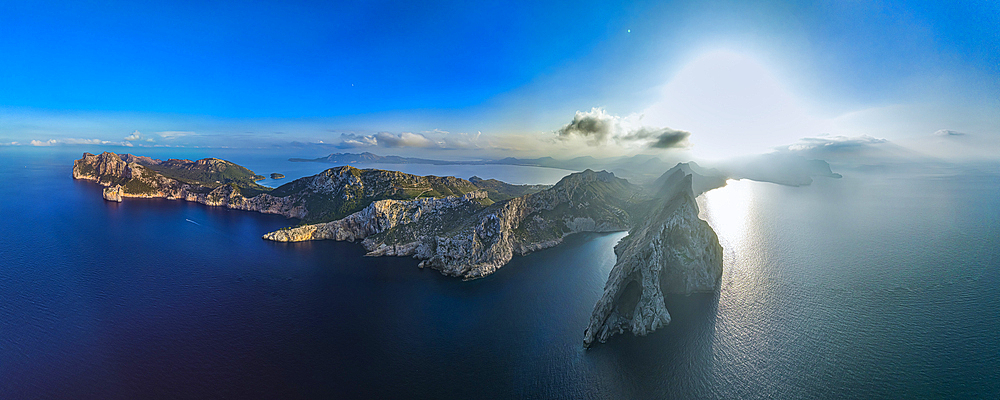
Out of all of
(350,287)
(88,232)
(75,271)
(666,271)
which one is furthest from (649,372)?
(88,232)

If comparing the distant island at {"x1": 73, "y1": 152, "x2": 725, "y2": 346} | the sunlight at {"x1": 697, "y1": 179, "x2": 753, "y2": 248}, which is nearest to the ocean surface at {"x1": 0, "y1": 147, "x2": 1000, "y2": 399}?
the distant island at {"x1": 73, "y1": 152, "x2": 725, "y2": 346}

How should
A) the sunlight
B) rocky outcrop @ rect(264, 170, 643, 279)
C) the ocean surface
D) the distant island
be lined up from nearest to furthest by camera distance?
the ocean surface, the distant island, rocky outcrop @ rect(264, 170, 643, 279), the sunlight

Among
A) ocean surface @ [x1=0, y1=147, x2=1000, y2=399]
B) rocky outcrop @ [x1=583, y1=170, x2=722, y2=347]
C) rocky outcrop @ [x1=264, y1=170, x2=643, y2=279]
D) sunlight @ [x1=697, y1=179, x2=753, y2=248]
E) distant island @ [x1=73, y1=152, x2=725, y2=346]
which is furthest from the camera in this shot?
sunlight @ [x1=697, y1=179, x2=753, y2=248]

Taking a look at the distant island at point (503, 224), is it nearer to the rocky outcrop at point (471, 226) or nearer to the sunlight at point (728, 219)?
the rocky outcrop at point (471, 226)

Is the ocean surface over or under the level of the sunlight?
under

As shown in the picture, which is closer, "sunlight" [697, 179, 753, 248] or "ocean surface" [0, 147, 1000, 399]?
"ocean surface" [0, 147, 1000, 399]

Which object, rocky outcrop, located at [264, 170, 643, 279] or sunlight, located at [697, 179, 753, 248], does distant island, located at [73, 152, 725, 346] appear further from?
sunlight, located at [697, 179, 753, 248]

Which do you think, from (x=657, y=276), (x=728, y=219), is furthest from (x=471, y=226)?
(x=728, y=219)

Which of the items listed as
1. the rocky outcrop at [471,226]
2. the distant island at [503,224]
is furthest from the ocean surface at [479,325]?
the rocky outcrop at [471,226]

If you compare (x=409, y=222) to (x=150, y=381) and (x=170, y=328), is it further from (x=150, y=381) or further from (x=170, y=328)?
(x=150, y=381)
